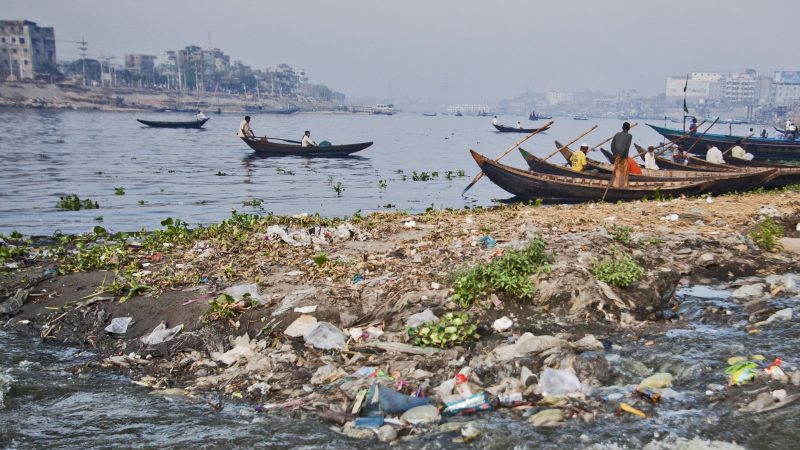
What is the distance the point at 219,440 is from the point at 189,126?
55.5m

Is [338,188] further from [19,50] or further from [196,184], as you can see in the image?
[19,50]

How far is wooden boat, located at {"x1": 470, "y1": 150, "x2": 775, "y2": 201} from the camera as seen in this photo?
586 inches

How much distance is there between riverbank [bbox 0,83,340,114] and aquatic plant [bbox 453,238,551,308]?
382ft

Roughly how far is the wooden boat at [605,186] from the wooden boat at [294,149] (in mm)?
14518

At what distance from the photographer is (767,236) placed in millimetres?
8289

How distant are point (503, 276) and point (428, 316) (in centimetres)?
100

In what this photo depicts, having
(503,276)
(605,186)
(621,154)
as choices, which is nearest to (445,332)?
(503,276)

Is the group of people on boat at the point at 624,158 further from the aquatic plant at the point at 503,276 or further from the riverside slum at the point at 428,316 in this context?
the aquatic plant at the point at 503,276

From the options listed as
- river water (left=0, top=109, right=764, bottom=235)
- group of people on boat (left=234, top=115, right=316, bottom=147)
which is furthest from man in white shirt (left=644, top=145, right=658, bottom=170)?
group of people on boat (left=234, top=115, right=316, bottom=147)

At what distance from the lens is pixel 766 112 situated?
153125mm

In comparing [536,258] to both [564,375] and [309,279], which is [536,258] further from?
[309,279]

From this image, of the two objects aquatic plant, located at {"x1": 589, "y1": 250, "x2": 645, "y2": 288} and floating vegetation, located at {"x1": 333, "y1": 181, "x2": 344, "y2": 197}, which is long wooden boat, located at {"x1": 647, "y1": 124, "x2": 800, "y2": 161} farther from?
aquatic plant, located at {"x1": 589, "y1": 250, "x2": 645, "y2": 288}

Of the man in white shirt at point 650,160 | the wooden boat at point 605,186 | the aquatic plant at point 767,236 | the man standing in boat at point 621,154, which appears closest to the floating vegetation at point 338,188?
the wooden boat at point 605,186

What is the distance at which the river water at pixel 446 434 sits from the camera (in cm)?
430
